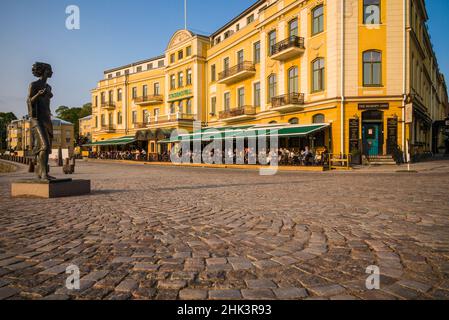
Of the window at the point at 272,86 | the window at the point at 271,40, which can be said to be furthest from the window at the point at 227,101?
the window at the point at 271,40

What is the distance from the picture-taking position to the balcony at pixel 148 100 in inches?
1545

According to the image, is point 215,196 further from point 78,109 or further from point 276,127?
point 78,109

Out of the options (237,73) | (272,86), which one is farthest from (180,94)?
(272,86)

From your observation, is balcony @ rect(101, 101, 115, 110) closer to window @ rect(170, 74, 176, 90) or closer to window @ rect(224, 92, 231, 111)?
window @ rect(170, 74, 176, 90)

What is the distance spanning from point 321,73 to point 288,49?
10.8 feet

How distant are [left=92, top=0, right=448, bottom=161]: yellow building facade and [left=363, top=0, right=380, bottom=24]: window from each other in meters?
0.06

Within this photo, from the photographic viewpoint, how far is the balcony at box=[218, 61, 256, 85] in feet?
89.5

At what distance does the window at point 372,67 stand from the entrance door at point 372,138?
2997 mm

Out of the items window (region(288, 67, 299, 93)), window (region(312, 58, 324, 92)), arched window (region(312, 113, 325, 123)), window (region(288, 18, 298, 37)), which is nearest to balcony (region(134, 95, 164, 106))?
window (region(288, 67, 299, 93))

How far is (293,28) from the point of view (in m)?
23.2

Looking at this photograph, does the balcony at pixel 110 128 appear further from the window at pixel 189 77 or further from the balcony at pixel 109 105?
the window at pixel 189 77

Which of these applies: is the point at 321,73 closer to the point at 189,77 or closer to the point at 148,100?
the point at 189,77
